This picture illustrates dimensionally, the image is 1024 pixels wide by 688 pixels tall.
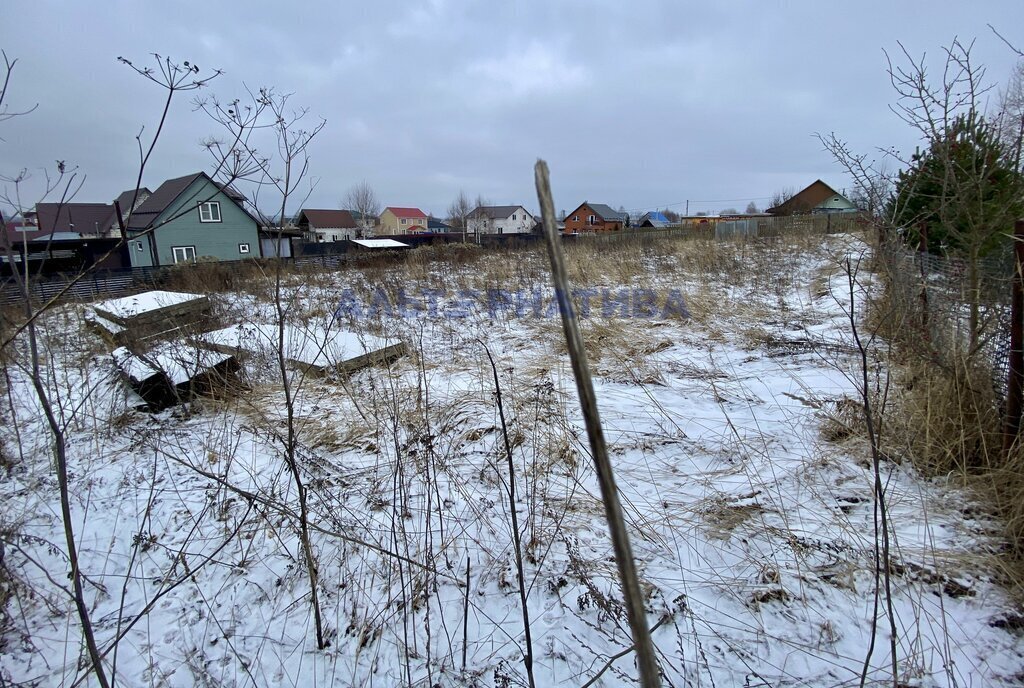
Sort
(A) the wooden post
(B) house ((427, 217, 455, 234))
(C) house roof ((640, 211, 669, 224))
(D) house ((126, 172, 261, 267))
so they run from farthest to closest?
(B) house ((427, 217, 455, 234)), (C) house roof ((640, 211, 669, 224)), (D) house ((126, 172, 261, 267)), (A) the wooden post

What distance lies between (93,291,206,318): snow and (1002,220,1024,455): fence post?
7831mm

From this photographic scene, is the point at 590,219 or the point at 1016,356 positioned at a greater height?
the point at 590,219

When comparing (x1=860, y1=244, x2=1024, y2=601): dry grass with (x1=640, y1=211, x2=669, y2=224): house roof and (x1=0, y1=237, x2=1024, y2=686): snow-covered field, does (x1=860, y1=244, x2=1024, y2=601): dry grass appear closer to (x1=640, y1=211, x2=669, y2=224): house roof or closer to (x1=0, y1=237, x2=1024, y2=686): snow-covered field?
(x1=0, y1=237, x2=1024, y2=686): snow-covered field

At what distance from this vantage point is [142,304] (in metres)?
6.29

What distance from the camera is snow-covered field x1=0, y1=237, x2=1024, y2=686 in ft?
5.27

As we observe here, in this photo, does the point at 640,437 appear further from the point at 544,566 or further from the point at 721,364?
the point at 721,364

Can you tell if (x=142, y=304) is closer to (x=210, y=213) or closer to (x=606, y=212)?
(x=210, y=213)

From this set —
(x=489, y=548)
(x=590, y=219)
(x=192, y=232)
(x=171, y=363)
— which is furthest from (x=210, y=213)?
(x=590, y=219)

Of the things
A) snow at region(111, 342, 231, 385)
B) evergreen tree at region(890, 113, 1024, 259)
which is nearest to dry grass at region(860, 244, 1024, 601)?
evergreen tree at region(890, 113, 1024, 259)

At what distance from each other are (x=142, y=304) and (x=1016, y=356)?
8474 millimetres

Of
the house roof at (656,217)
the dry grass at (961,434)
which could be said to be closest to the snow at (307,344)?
the dry grass at (961,434)

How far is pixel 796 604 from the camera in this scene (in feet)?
5.70

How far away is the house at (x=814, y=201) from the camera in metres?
39.6

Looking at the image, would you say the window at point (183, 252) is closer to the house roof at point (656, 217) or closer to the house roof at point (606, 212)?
the house roof at point (606, 212)
